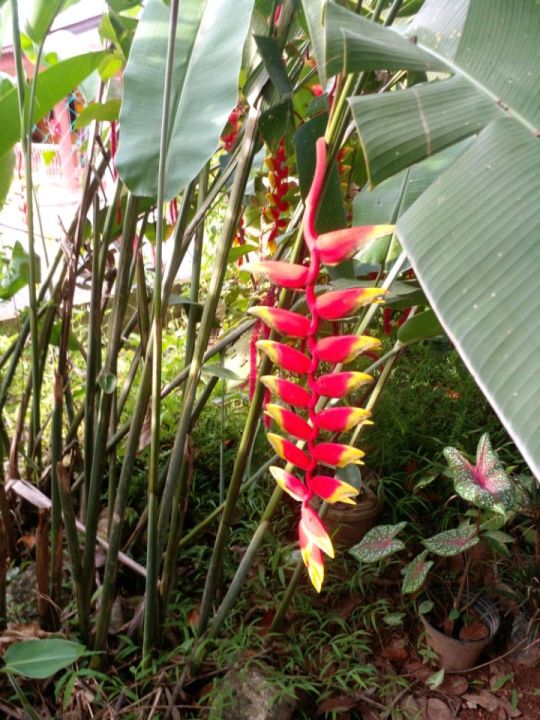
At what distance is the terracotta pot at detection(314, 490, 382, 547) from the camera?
1.29 meters

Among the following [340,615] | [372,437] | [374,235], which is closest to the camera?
[374,235]

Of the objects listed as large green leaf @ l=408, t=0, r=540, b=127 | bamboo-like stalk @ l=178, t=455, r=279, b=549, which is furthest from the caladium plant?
bamboo-like stalk @ l=178, t=455, r=279, b=549

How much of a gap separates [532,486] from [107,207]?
3.36 ft

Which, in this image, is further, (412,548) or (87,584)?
(412,548)

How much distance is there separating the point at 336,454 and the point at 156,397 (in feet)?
1.26

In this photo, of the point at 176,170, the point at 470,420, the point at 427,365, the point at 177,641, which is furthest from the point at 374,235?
the point at 427,365

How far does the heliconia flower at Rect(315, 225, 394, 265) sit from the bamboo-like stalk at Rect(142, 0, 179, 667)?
1.13ft

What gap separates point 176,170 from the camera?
73cm

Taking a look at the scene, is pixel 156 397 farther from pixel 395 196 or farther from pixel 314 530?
pixel 395 196

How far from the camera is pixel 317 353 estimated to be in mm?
414

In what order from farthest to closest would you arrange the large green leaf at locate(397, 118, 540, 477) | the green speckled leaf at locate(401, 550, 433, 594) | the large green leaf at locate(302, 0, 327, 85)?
1. the green speckled leaf at locate(401, 550, 433, 594)
2. the large green leaf at locate(302, 0, 327, 85)
3. the large green leaf at locate(397, 118, 540, 477)

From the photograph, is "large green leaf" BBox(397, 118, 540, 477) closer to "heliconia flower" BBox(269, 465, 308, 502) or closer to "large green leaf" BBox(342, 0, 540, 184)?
"large green leaf" BBox(342, 0, 540, 184)

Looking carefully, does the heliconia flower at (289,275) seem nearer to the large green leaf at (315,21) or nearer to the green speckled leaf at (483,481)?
the large green leaf at (315,21)

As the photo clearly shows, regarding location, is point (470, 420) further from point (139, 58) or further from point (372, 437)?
point (139, 58)
